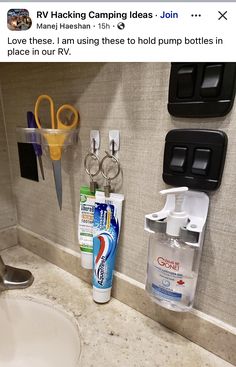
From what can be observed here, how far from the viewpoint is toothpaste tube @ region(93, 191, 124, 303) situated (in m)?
0.47

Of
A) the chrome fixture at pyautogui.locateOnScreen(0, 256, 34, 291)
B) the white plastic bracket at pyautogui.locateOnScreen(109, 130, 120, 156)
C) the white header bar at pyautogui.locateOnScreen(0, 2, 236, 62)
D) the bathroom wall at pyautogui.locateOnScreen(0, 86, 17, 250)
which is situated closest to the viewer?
the white header bar at pyautogui.locateOnScreen(0, 2, 236, 62)

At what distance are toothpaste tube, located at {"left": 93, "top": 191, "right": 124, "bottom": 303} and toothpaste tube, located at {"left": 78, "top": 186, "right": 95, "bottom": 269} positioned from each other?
1.1 inches

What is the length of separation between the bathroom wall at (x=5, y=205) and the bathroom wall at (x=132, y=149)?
135 mm

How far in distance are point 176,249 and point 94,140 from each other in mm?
269

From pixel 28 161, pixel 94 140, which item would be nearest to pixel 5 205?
pixel 28 161

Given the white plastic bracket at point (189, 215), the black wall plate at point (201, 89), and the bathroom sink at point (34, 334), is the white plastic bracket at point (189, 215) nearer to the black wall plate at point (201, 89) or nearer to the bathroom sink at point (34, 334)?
the black wall plate at point (201, 89)

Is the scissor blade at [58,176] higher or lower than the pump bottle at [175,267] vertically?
higher

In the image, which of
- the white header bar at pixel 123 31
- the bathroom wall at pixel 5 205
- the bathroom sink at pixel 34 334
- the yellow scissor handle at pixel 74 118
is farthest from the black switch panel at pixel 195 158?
the bathroom wall at pixel 5 205

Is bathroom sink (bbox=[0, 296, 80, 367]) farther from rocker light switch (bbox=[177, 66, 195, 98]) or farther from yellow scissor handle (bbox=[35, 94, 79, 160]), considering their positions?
rocker light switch (bbox=[177, 66, 195, 98])

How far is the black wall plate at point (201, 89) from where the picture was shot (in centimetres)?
32

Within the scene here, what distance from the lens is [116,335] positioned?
1.45 feet

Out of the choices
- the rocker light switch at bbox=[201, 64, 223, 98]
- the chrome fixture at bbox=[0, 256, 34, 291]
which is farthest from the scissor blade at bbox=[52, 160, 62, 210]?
the rocker light switch at bbox=[201, 64, 223, 98]

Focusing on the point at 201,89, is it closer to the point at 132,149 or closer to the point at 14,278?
the point at 132,149

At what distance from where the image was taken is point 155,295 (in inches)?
16.4
